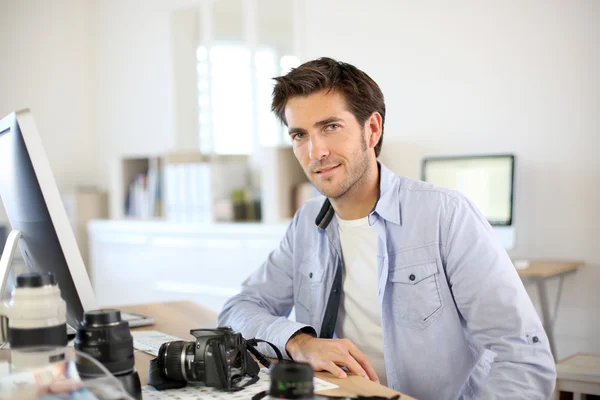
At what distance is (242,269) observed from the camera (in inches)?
164

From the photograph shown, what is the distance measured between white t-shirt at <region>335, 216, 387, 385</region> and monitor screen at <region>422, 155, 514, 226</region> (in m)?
1.46

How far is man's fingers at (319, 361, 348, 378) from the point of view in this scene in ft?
4.05

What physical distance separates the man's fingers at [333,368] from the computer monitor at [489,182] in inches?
76.0

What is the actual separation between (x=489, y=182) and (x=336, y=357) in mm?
2005

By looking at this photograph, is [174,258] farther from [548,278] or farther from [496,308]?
[496,308]

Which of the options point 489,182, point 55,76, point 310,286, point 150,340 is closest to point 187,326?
point 150,340

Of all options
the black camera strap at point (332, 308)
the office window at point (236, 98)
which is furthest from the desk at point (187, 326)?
the office window at point (236, 98)

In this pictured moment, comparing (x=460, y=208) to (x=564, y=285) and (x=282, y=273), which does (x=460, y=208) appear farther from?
(x=564, y=285)

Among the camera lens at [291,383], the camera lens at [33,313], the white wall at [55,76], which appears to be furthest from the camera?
the white wall at [55,76]

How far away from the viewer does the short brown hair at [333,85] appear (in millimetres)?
1657

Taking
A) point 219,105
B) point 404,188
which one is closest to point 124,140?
point 219,105

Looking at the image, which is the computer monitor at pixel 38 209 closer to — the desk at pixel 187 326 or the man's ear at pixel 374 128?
the desk at pixel 187 326

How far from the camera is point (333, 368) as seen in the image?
1.25 metres

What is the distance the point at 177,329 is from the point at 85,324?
82 centimetres
